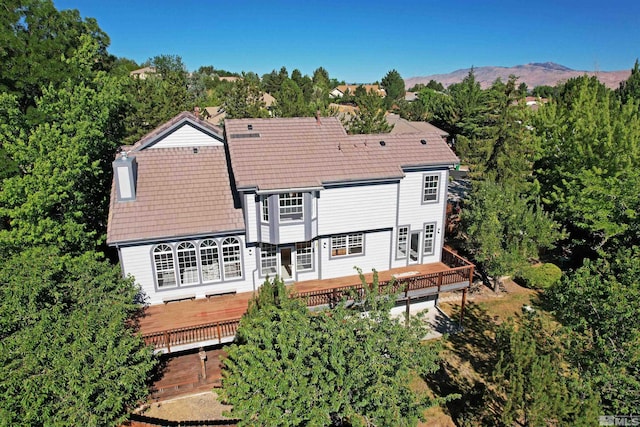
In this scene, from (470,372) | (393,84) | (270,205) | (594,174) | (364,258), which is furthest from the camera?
(393,84)

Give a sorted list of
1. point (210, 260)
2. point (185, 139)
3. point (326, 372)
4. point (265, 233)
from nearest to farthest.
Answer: point (326, 372), point (265, 233), point (210, 260), point (185, 139)

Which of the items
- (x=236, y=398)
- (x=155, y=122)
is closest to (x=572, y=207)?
(x=236, y=398)

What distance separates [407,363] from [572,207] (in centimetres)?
1911

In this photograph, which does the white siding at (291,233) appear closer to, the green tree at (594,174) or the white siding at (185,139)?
the white siding at (185,139)

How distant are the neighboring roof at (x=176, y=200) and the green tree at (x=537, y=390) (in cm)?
1145

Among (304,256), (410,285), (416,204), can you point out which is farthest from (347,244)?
(416,204)

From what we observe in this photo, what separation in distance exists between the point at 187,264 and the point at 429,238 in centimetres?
1205

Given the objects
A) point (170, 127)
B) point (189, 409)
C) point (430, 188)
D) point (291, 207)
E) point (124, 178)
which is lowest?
point (189, 409)

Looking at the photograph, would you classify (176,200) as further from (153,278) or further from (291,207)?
(291,207)

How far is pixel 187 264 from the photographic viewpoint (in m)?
17.3

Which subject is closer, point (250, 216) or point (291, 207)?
point (250, 216)

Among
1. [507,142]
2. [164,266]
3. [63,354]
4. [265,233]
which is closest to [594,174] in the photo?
[507,142]

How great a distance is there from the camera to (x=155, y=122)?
3803cm

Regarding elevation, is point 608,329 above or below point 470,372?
above
